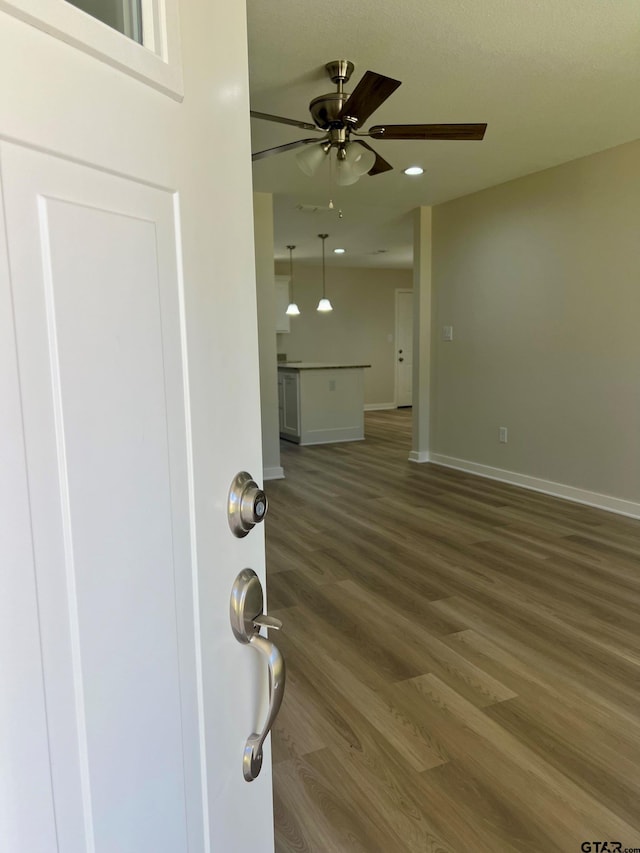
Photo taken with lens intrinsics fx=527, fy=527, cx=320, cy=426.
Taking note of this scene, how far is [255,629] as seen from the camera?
64 centimetres

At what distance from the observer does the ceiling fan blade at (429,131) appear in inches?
90.3

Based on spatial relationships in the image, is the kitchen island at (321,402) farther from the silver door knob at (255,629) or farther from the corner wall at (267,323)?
the silver door knob at (255,629)

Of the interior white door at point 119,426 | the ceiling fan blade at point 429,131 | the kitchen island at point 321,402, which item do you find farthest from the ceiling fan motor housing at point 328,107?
the kitchen island at point 321,402

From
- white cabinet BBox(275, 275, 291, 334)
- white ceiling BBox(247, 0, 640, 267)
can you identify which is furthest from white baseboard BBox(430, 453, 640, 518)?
white cabinet BBox(275, 275, 291, 334)

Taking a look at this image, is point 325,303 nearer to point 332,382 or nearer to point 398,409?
point 332,382

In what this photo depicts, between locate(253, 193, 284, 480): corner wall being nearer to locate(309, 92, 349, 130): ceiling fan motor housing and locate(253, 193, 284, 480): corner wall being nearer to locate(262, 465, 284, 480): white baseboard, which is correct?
locate(262, 465, 284, 480): white baseboard

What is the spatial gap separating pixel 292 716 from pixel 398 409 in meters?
8.26

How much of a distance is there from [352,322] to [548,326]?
17.8 feet

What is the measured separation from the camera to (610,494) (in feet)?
12.4

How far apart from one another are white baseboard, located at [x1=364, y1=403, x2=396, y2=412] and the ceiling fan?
7009 millimetres

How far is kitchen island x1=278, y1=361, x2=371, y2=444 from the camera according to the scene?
253 inches

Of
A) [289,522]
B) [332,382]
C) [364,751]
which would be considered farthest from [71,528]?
[332,382]

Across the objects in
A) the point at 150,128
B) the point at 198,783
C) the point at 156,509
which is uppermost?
the point at 150,128

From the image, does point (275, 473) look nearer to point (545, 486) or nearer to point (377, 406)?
point (545, 486)
